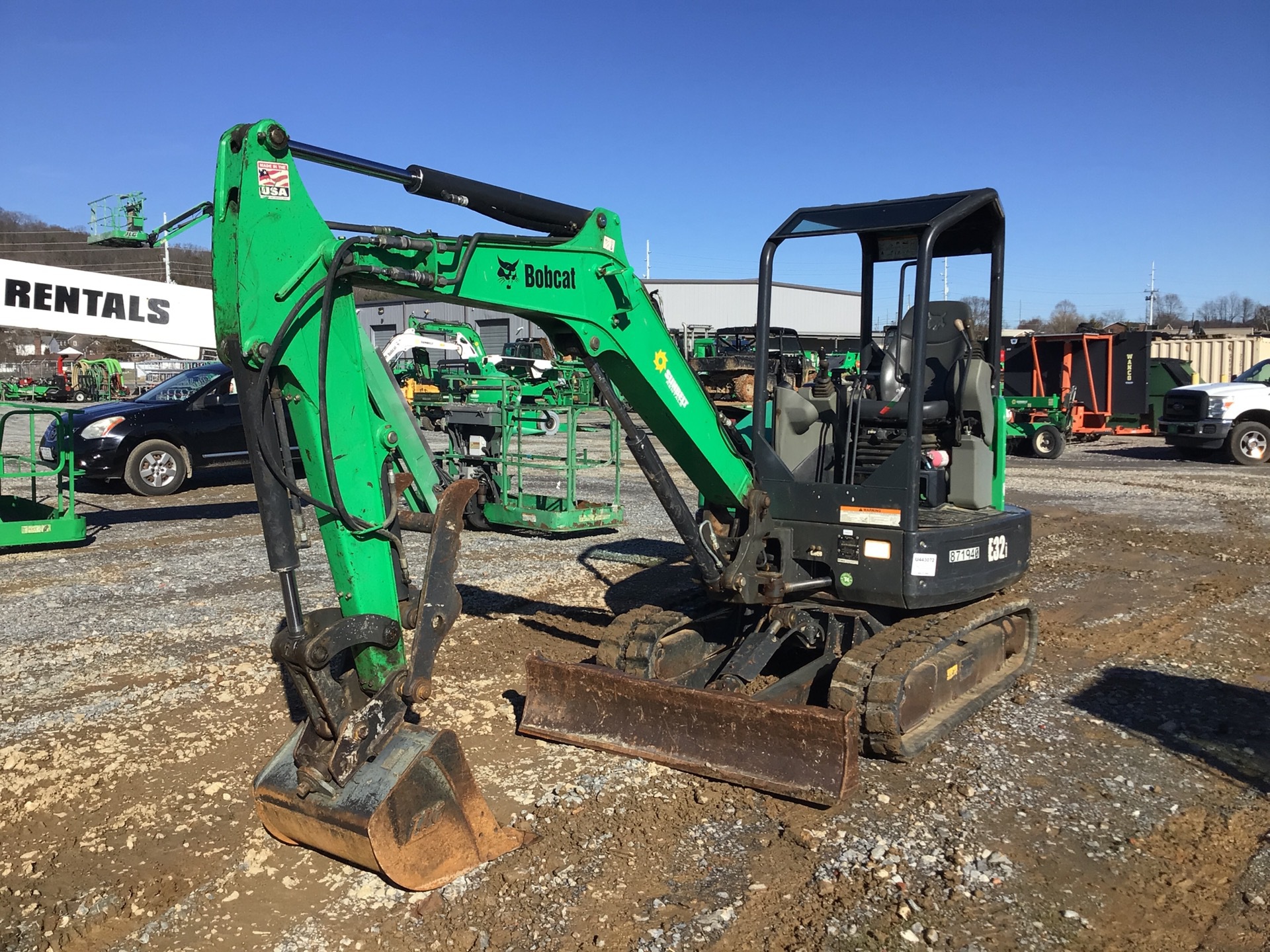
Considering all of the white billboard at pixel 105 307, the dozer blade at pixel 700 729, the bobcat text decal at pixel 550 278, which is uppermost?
the white billboard at pixel 105 307

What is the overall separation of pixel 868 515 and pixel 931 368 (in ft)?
5.24

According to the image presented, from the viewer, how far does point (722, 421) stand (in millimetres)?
5922

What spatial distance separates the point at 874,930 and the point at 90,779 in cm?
390

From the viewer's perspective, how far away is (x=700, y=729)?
16.5 ft

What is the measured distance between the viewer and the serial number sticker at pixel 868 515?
5566mm

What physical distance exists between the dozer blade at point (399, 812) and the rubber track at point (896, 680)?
2.01 meters

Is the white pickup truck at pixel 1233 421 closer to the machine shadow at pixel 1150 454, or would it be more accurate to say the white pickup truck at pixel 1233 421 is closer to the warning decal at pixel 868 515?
the machine shadow at pixel 1150 454

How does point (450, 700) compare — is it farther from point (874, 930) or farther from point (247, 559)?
point (247, 559)

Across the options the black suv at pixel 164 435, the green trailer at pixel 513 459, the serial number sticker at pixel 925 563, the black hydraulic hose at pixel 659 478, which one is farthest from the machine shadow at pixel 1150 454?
the black hydraulic hose at pixel 659 478

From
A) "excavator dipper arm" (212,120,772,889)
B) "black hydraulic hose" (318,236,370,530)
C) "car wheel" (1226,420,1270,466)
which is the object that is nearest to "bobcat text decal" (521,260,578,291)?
"excavator dipper arm" (212,120,772,889)

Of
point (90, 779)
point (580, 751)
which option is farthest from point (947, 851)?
point (90, 779)

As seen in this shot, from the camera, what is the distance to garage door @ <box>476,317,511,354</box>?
168ft

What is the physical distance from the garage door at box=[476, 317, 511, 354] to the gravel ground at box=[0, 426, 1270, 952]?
4361cm

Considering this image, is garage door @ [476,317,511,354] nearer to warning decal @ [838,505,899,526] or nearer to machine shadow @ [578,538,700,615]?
machine shadow @ [578,538,700,615]
